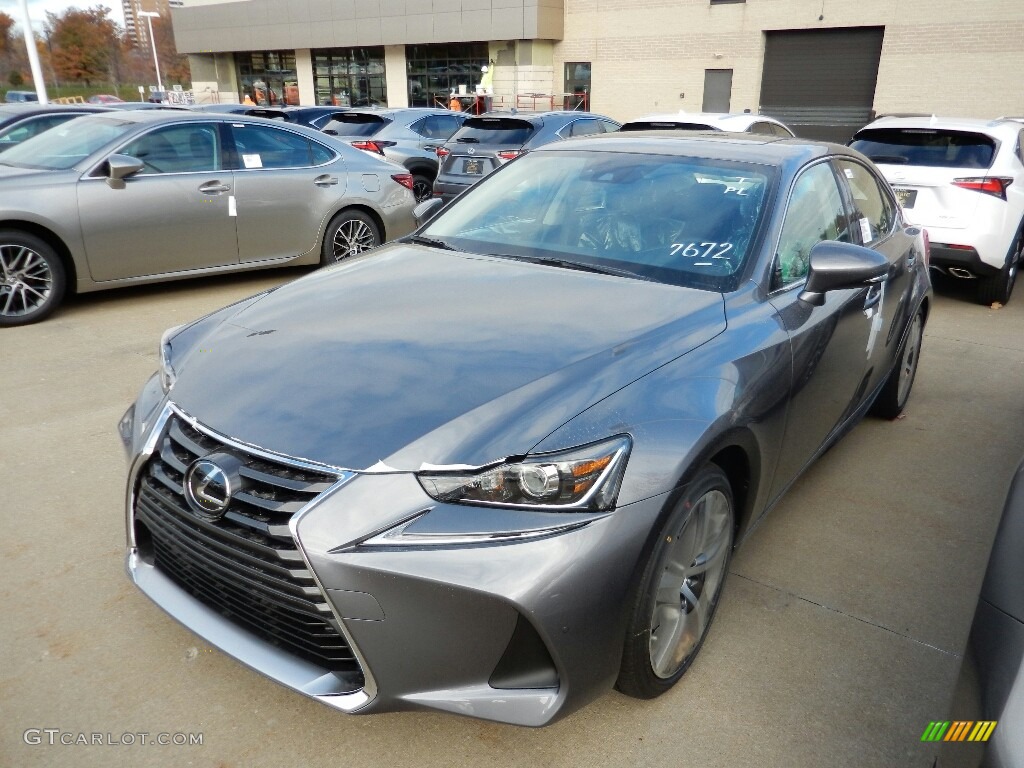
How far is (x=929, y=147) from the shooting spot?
7375mm

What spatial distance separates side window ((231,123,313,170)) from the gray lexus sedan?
453 cm

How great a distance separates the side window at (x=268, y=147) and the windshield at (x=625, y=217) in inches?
161

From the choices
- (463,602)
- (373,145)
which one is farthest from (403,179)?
(463,602)

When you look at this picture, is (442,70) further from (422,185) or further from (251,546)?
(251,546)

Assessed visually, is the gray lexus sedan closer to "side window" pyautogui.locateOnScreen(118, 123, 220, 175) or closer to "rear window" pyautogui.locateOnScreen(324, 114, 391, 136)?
"side window" pyautogui.locateOnScreen(118, 123, 220, 175)

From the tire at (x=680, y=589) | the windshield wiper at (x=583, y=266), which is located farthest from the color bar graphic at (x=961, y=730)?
the windshield wiper at (x=583, y=266)

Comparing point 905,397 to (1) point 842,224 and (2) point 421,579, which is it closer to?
(1) point 842,224

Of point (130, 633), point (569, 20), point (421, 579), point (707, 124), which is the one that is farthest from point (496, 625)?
point (569, 20)

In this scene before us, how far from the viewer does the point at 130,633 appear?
107 inches

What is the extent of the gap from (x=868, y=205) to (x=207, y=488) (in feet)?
11.3

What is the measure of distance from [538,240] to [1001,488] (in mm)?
2619

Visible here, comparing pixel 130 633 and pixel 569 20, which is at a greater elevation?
pixel 569 20

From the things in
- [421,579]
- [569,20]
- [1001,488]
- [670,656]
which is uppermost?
[569,20]

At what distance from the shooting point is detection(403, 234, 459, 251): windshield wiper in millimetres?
3479
